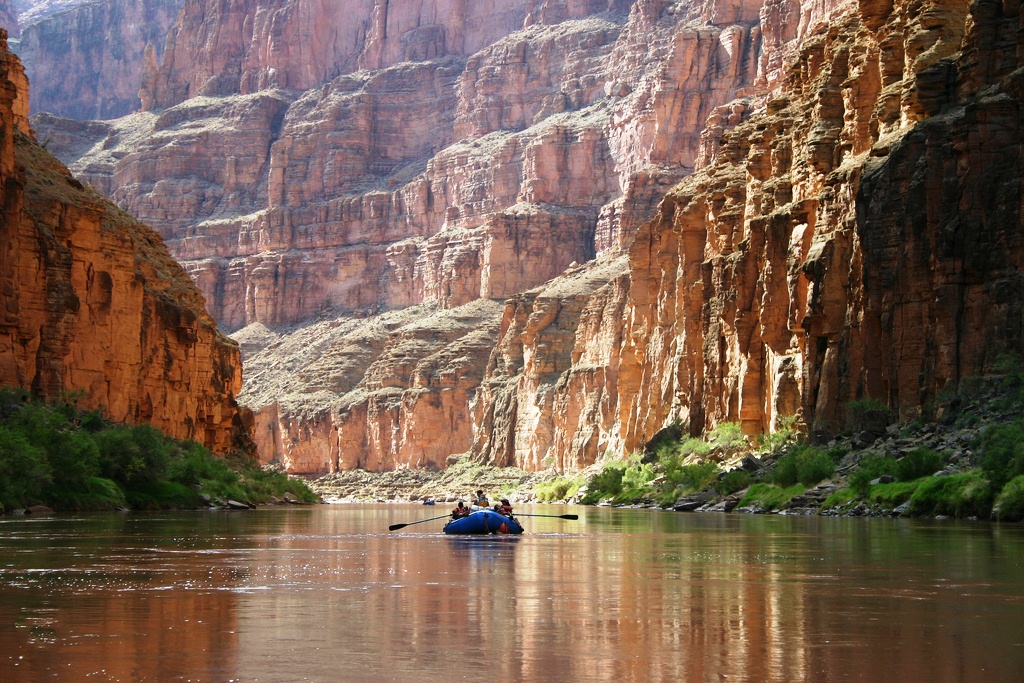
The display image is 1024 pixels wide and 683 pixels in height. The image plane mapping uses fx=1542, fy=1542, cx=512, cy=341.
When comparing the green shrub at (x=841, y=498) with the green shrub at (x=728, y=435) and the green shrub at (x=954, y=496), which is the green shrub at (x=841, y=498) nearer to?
the green shrub at (x=954, y=496)

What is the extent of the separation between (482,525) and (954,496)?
14804 millimetres

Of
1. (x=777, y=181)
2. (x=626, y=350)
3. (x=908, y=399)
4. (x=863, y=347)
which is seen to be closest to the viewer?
(x=908, y=399)

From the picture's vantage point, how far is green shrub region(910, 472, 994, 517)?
46531 millimetres

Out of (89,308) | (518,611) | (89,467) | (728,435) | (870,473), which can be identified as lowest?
(518,611)

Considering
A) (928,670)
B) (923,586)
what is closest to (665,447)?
(923,586)

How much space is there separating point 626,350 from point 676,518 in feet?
246

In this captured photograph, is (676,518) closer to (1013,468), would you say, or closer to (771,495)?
(771,495)

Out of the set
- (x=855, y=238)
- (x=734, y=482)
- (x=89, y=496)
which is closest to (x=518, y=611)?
(x=89, y=496)

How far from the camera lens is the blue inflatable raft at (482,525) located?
45.7 metres

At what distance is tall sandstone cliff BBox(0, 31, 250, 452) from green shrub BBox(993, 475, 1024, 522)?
4002cm

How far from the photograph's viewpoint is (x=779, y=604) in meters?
22.4

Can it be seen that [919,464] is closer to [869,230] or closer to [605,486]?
[869,230]

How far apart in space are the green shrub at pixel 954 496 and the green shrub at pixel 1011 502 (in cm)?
152

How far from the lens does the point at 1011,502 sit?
1725 inches
